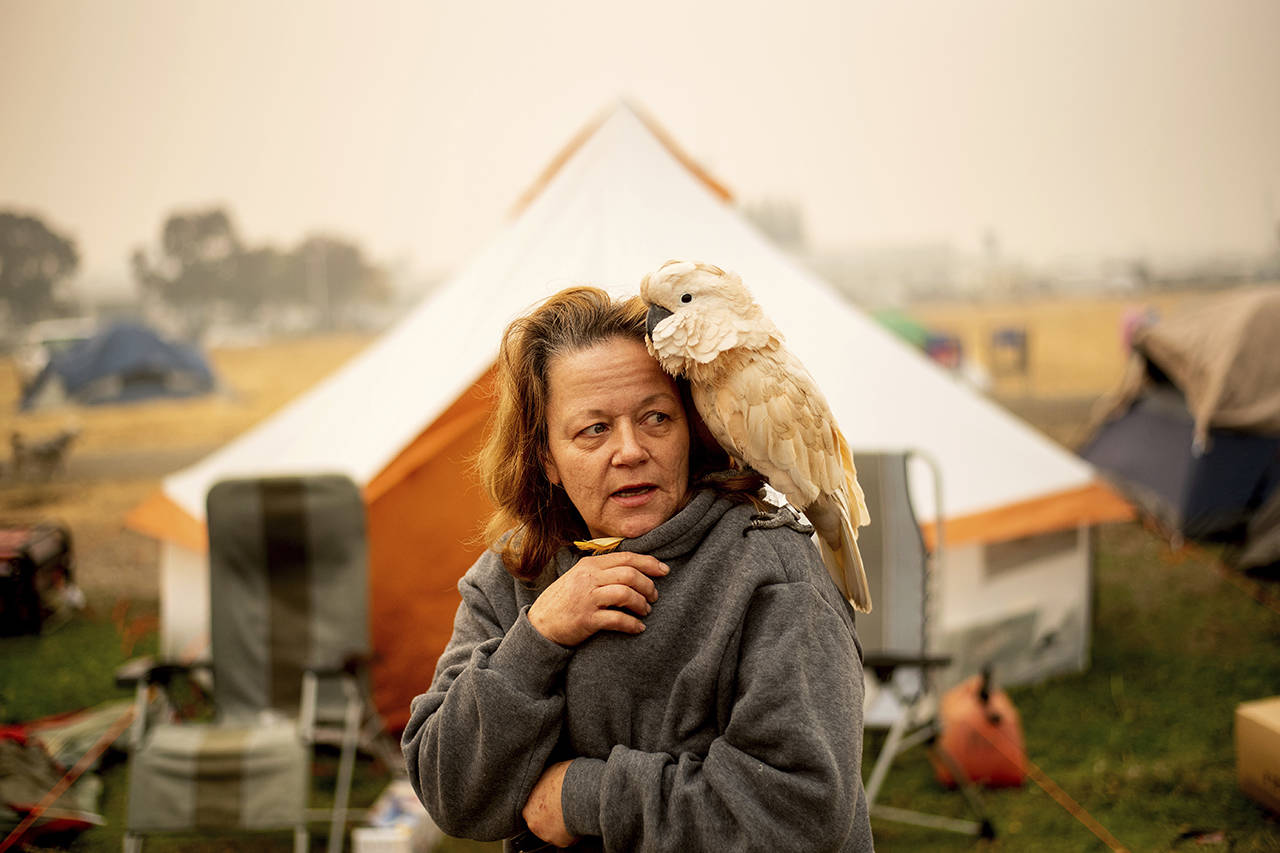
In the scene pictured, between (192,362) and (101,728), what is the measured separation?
7.26 metres

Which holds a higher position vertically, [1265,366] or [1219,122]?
[1219,122]

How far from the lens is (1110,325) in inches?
472

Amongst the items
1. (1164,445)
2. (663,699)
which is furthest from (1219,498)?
(663,699)

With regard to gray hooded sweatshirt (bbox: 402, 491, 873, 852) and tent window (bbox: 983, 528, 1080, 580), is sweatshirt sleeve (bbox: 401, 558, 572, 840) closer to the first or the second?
gray hooded sweatshirt (bbox: 402, 491, 873, 852)

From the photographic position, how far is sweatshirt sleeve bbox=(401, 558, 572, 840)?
0.93 meters

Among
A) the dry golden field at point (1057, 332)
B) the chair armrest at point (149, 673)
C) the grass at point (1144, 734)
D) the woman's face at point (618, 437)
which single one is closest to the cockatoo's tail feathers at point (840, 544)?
the woman's face at point (618, 437)

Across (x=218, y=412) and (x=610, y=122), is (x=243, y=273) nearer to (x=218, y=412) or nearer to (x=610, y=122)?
(x=218, y=412)

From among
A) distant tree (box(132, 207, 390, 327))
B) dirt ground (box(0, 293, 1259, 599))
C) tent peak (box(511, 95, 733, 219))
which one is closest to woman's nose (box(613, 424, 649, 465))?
tent peak (box(511, 95, 733, 219))

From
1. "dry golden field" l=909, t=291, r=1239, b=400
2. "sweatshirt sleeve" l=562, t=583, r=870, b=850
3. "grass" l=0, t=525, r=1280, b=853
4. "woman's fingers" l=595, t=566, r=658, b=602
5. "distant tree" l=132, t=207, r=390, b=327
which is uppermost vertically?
"distant tree" l=132, t=207, r=390, b=327

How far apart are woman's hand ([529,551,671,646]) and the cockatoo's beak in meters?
0.26

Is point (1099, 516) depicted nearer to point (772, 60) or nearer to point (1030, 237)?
point (772, 60)

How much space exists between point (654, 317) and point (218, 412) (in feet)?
33.8

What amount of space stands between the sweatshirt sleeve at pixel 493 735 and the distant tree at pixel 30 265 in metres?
11.5

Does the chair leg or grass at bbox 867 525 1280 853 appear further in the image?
grass at bbox 867 525 1280 853
